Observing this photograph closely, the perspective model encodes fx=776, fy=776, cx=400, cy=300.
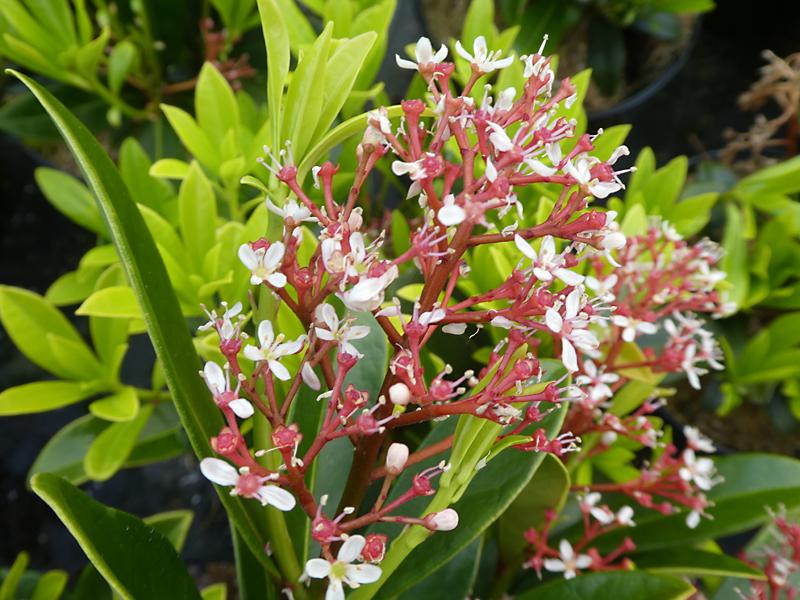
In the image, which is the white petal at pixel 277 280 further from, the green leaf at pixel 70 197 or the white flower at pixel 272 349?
the green leaf at pixel 70 197

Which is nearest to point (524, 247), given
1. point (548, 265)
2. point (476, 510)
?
point (548, 265)

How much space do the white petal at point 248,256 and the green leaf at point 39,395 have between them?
0.49 m

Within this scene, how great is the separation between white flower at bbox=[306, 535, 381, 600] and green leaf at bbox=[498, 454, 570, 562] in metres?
0.28

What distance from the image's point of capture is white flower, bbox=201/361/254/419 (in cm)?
44

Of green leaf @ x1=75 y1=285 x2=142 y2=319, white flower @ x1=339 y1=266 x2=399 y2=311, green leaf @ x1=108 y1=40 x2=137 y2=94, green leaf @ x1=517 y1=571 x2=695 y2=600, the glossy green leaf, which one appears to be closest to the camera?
white flower @ x1=339 y1=266 x2=399 y2=311

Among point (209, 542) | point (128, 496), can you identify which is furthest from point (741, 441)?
point (128, 496)

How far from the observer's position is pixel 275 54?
503mm

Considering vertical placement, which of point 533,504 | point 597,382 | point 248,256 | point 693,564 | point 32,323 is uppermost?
point 248,256

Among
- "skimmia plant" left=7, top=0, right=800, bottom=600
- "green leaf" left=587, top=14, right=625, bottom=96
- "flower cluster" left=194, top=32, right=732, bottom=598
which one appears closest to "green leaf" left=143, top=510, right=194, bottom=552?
"skimmia plant" left=7, top=0, right=800, bottom=600

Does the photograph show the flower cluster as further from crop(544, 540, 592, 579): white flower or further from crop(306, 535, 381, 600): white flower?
crop(544, 540, 592, 579): white flower

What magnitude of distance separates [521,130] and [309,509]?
0.26 metres

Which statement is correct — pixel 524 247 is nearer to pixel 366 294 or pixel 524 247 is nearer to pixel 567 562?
pixel 366 294

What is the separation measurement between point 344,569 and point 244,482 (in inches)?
3.3

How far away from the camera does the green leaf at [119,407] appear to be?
81 centimetres
